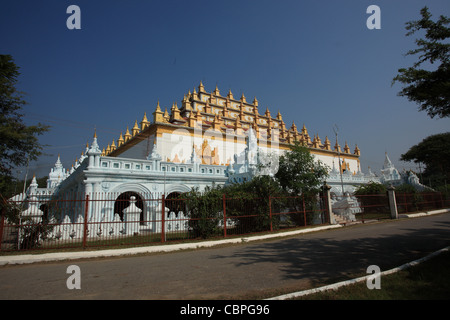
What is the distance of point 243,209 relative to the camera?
1121cm

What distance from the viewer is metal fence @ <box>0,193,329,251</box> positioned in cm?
859

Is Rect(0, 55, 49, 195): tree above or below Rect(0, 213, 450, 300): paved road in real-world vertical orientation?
above

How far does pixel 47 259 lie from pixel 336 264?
7777 mm

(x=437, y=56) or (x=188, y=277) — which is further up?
→ (x=437, y=56)

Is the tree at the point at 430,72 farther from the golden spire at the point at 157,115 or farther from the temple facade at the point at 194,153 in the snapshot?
the golden spire at the point at 157,115

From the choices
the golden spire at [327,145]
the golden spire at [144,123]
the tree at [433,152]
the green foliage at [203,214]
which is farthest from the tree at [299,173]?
the golden spire at [327,145]

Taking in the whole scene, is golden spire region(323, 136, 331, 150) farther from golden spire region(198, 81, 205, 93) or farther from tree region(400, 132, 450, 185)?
golden spire region(198, 81, 205, 93)

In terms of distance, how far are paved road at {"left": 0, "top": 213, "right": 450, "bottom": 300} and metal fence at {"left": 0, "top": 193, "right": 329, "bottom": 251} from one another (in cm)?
203

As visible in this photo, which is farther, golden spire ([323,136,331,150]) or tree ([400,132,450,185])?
golden spire ([323,136,331,150])

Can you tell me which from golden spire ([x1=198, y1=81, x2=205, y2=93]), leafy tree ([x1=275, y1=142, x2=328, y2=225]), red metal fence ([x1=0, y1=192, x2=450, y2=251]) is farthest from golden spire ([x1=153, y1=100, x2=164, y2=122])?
leafy tree ([x1=275, y1=142, x2=328, y2=225])

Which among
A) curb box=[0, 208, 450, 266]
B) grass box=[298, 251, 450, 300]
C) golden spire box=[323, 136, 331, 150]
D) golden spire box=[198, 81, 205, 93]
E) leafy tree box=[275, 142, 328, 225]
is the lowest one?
curb box=[0, 208, 450, 266]

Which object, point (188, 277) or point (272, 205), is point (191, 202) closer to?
point (272, 205)
